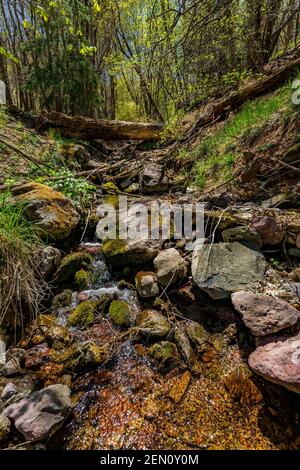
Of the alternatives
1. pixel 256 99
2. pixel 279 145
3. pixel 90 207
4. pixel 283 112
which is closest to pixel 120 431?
pixel 90 207

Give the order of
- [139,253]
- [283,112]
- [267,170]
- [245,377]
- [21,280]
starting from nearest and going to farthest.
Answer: [245,377] → [21,280] → [139,253] → [267,170] → [283,112]

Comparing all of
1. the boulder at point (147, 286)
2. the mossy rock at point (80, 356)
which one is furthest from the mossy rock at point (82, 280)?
the mossy rock at point (80, 356)

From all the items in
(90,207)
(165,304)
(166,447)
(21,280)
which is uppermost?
(90,207)

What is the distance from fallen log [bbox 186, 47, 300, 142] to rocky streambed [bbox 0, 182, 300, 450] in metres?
3.58

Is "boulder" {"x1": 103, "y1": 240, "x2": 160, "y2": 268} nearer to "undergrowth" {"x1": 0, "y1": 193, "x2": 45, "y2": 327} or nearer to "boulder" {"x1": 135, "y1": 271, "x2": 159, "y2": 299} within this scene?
"boulder" {"x1": 135, "y1": 271, "x2": 159, "y2": 299}

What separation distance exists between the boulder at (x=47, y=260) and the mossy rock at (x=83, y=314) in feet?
1.80

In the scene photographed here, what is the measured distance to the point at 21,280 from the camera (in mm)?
2346

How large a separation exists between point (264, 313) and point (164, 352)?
87 centimetres

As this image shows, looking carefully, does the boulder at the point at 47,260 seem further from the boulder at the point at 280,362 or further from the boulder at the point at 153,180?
the boulder at the point at 153,180

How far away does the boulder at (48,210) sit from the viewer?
3084 millimetres
